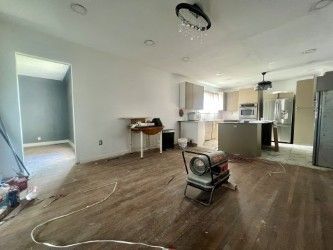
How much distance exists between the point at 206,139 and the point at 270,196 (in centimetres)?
441

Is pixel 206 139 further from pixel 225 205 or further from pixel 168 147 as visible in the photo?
pixel 225 205

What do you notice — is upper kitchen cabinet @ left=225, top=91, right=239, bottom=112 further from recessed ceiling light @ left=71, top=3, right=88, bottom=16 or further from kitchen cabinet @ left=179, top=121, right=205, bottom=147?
recessed ceiling light @ left=71, top=3, right=88, bottom=16

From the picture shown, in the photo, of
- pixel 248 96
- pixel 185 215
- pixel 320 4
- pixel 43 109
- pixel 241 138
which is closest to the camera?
pixel 185 215

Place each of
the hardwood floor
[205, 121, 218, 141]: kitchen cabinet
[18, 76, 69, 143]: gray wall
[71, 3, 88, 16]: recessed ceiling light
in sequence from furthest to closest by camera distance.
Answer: [205, 121, 218, 141]: kitchen cabinet, [18, 76, 69, 143]: gray wall, [71, 3, 88, 16]: recessed ceiling light, the hardwood floor

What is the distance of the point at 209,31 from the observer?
2.79 meters

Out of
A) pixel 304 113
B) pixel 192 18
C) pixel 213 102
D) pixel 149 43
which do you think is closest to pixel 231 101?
pixel 213 102

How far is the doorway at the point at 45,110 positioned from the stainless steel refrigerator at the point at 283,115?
22.5ft

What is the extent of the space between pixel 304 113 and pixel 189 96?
3.90 m

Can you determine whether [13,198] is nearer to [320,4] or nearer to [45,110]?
[320,4]

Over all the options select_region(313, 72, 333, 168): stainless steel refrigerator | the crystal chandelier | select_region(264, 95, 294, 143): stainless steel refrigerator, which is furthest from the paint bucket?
select_region(264, 95, 294, 143): stainless steel refrigerator

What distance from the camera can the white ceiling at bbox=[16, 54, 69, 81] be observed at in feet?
13.9

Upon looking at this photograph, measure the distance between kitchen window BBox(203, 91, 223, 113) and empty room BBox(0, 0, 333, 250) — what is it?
2346mm

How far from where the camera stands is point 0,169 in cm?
259

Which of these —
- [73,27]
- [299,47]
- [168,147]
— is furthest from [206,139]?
[73,27]
